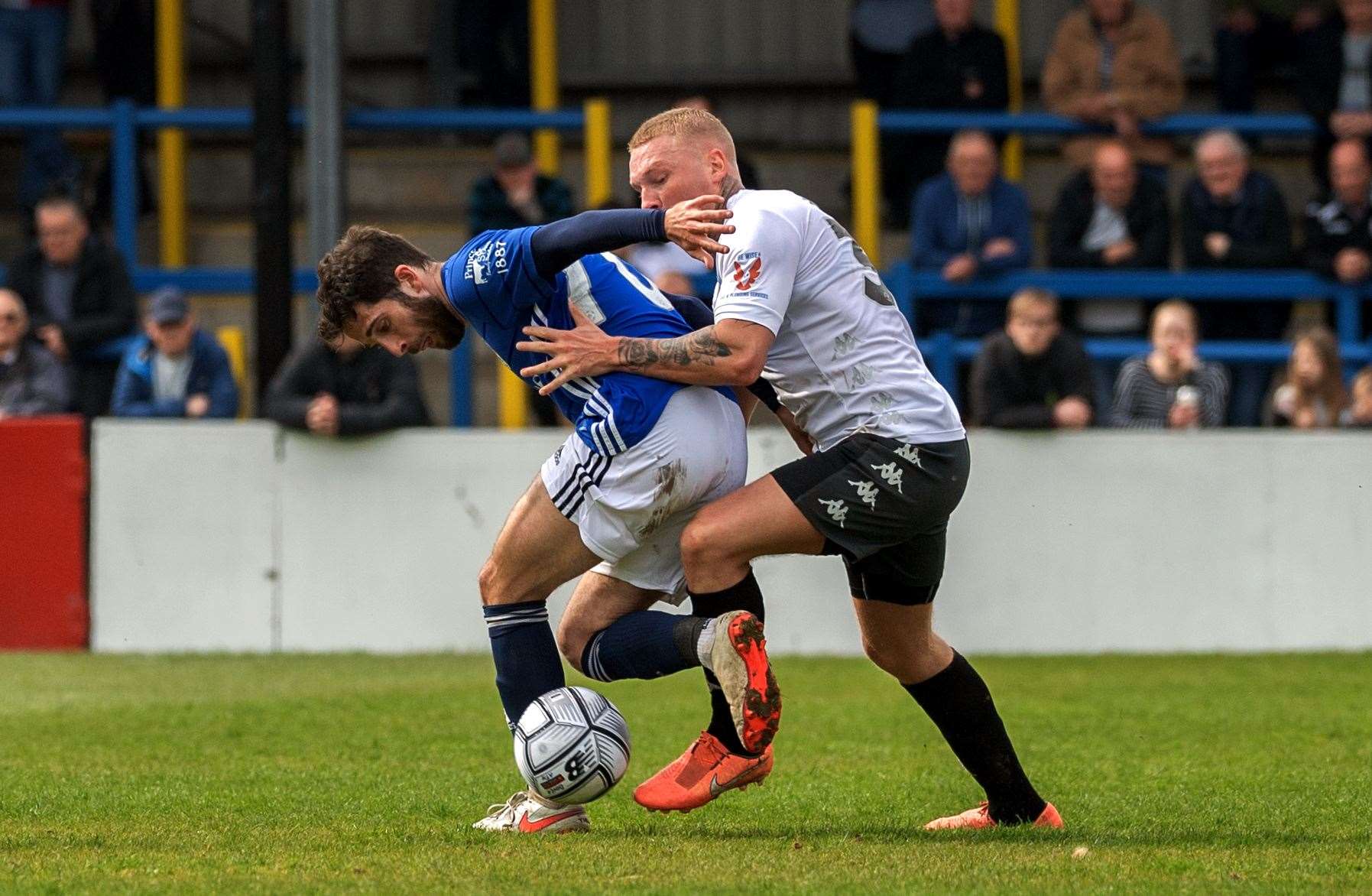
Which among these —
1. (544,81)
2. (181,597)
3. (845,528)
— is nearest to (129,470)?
(181,597)

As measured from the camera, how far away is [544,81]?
45.0 feet

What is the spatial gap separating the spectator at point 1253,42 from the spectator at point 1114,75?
1739 mm

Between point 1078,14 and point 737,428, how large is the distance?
780 centimetres

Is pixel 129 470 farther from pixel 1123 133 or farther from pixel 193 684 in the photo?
pixel 1123 133

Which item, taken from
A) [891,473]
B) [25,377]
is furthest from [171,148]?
[891,473]

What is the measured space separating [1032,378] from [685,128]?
5801mm

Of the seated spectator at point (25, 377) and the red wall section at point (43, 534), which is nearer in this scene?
the red wall section at point (43, 534)

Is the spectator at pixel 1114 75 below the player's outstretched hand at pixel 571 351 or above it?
above

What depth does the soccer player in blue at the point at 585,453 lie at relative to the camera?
5363 mm

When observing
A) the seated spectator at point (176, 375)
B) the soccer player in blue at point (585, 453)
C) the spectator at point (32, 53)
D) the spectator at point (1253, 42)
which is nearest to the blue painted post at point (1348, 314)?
the spectator at point (1253, 42)

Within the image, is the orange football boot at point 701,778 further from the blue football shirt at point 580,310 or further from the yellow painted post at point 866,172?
the yellow painted post at point 866,172

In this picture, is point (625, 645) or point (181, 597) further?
point (181, 597)

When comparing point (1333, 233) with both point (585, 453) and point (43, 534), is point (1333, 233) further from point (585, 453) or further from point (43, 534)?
point (585, 453)

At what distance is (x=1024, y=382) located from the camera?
1088 cm
